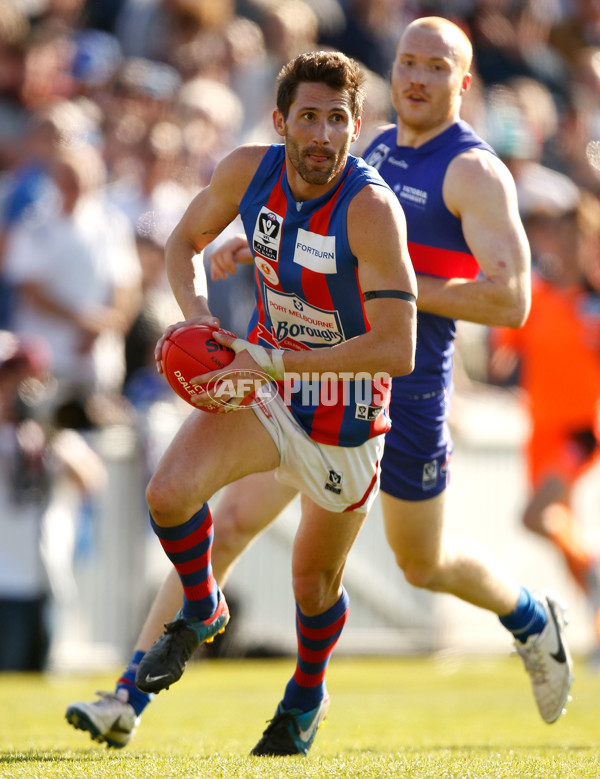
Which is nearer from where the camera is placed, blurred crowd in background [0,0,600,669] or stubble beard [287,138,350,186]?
stubble beard [287,138,350,186]

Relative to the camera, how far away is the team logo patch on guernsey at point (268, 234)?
460cm

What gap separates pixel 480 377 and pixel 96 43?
4700 millimetres

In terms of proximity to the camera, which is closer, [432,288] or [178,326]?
[178,326]

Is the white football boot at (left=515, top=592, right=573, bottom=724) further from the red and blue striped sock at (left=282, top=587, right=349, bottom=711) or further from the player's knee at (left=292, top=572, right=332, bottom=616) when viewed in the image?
the player's knee at (left=292, top=572, right=332, bottom=616)

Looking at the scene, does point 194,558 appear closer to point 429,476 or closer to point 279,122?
point 429,476

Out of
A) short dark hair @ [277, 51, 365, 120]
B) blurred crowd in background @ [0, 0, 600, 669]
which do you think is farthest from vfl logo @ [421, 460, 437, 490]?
blurred crowd in background @ [0, 0, 600, 669]

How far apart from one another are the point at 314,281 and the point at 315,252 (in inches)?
4.2

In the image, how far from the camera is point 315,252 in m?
4.50

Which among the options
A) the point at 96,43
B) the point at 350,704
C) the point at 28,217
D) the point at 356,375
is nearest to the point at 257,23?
the point at 96,43

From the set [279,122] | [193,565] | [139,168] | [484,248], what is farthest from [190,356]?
[139,168]

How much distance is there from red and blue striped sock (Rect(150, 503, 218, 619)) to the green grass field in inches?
21.6

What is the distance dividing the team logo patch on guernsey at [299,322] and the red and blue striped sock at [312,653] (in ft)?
3.55

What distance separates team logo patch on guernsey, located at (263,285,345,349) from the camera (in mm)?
4637

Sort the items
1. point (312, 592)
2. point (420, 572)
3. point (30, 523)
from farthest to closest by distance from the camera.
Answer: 1. point (30, 523)
2. point (420, 572)
3. point (312, 592)
